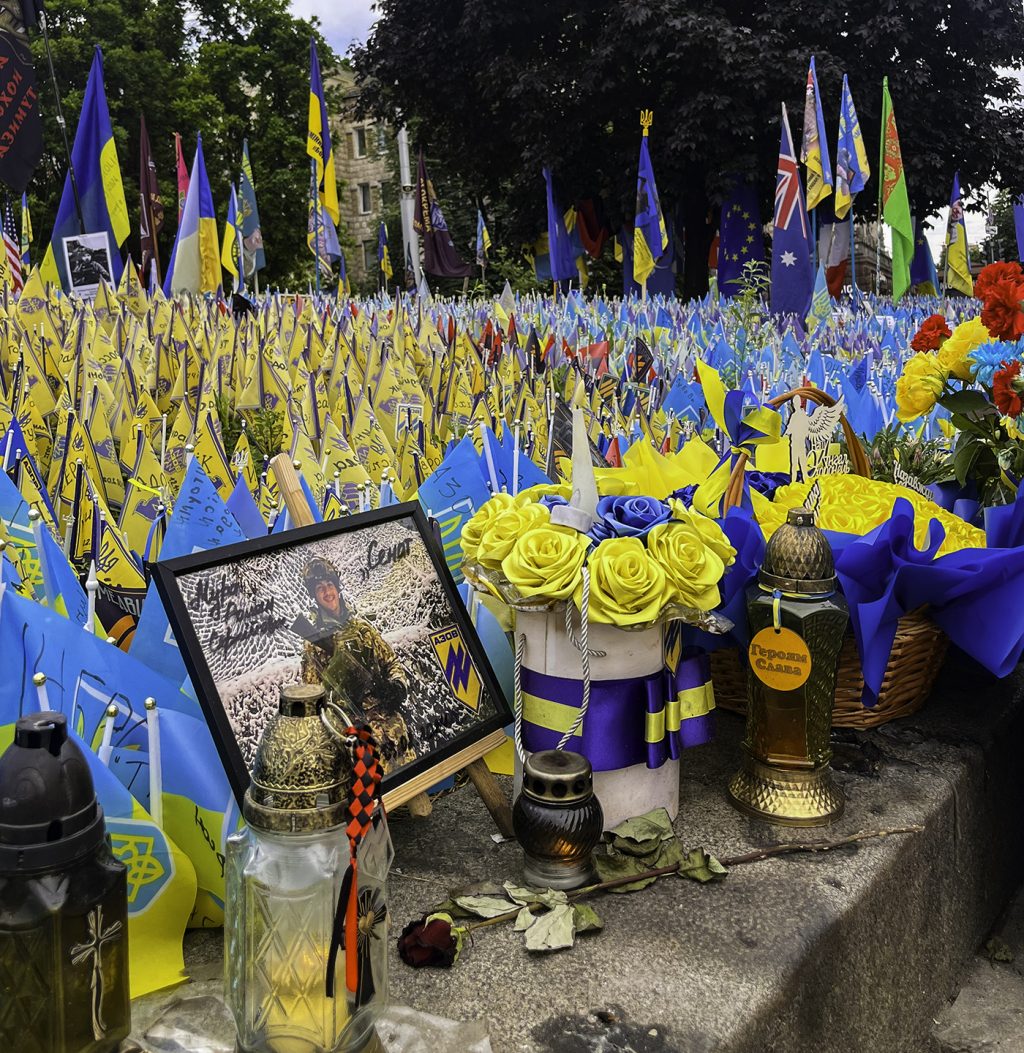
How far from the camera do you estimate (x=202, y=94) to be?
108 feet

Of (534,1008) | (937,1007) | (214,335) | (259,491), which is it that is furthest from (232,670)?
(214,335)

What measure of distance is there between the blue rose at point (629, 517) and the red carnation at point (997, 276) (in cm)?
125

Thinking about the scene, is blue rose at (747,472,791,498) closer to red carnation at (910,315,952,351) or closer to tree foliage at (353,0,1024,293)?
red carnation at (910,315,952,351)

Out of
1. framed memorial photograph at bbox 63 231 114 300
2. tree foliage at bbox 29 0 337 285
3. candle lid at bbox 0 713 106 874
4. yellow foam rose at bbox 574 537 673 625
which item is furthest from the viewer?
tree foliage at bbox 29 0 337 285

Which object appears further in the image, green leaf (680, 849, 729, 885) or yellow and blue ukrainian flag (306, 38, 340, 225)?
yellow and blue ukrainian flag (306, 38, 340, 225)

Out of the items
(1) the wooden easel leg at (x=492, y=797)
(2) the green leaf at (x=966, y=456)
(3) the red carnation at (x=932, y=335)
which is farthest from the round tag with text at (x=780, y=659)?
(3) the red carnation at (x=932, y=335)

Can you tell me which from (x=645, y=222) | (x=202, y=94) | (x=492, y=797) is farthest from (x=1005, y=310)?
(x=202, y=94)

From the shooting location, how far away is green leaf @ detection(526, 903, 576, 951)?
1.44 m

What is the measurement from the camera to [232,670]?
137 cm

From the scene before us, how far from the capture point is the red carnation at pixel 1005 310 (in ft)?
7.69

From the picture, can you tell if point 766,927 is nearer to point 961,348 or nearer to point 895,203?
point 961,348

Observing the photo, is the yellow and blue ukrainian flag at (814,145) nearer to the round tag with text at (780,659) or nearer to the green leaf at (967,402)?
the green leaf at (967,402)

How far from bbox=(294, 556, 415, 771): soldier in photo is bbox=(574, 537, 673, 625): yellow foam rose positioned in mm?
325

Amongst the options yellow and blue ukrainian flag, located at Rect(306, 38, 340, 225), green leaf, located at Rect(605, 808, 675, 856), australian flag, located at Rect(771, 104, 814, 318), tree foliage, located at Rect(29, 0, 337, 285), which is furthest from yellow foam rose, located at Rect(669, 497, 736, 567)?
tree foliage, located at Rect(29, 0, 337, 285)
